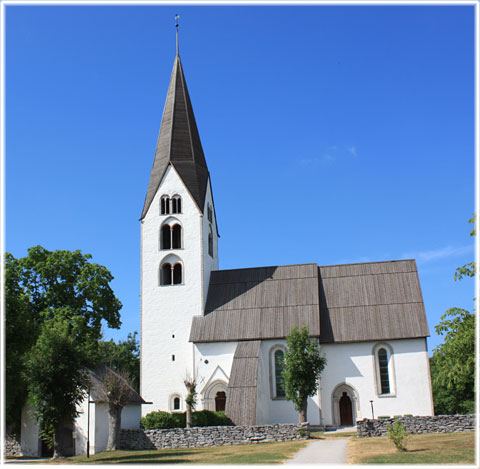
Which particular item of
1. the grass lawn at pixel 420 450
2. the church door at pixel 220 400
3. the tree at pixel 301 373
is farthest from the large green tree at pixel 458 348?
the church door at pixel 220 400

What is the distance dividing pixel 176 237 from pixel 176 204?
246 centimetres

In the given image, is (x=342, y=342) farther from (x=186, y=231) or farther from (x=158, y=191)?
(x=158, y=191)

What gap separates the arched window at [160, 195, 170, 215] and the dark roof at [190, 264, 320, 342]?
586 centimetres

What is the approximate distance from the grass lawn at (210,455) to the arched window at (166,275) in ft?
49.5

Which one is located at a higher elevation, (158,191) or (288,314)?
(158,191)

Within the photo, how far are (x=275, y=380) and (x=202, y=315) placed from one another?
21.9ft

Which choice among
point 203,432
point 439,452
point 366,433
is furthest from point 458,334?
point 203,432

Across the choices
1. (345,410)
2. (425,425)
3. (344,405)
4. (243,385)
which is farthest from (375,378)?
(243,385)

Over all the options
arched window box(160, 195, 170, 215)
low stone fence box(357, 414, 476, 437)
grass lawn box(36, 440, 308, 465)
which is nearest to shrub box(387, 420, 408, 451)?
grass lawn box(36, 440, 308, 465)

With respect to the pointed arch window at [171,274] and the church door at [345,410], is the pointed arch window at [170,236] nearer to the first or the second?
the pointed arch window at [171,274]

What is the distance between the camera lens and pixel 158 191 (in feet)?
139

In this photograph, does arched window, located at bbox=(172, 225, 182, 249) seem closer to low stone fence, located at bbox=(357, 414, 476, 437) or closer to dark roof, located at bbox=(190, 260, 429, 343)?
dark roof, located at bbox=(190, 260, 429, 343)

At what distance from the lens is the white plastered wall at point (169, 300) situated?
38062 millimetres

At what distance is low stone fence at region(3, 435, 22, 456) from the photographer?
30.3 meters
